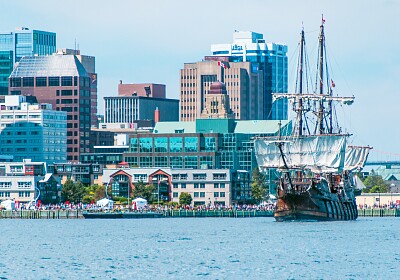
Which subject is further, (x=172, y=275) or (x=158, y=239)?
(x=158, y=239)

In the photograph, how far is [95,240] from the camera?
535 ft

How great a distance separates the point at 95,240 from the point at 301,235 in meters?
24.7

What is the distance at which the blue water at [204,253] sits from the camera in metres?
117

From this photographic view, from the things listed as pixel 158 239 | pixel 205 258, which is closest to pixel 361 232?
pixel 158 239

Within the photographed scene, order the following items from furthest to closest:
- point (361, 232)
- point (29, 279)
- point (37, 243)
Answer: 1. point (361, 232)
2. point (37, 243)
3. point (29, 279)

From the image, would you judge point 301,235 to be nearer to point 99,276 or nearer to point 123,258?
point 123,258

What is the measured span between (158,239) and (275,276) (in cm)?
5229

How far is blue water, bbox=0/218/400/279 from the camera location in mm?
117000

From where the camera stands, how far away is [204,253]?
138375mm

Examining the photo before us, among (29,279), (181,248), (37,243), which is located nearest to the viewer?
(29,279)

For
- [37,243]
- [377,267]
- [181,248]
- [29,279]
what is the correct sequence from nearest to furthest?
1. [29,279]
2. [377,267]
3. [181,248]
4. [37,243]

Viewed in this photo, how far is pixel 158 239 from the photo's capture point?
165m

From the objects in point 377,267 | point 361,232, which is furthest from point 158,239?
point 377,267

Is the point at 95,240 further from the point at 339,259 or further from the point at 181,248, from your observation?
the point at 339,259
